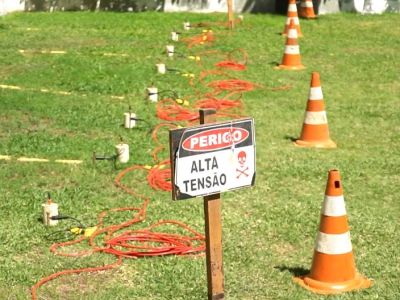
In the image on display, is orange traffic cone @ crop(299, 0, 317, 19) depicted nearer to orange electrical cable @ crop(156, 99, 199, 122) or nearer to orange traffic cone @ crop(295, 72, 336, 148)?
orange electrical cable @ crop(156, 99, 199, 122)

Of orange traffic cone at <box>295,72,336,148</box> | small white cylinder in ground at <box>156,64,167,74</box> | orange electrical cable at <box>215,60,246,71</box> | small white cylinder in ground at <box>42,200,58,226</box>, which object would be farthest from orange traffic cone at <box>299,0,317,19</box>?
small white cylinder in ground at <box>42,200,58,226</box>

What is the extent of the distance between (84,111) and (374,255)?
5.17 metres

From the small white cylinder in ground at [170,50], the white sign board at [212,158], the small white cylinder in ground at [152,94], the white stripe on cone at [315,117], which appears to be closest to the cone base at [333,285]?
the white sign board at [212,158]

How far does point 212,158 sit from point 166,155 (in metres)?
4.15

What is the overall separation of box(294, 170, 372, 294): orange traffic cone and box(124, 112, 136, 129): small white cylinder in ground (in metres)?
4.26

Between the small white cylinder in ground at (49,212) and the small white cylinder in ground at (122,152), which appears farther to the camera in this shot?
the small white cylinder in ground at (122,152)

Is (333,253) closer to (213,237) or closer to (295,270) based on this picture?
(295,270)

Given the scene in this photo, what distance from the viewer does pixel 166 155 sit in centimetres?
855

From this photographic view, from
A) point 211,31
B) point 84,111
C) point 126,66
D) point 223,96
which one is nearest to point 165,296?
point 84,111

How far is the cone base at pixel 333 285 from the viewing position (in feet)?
17.8

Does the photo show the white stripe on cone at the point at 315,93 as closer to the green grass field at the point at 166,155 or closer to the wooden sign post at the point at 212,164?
the green grass field at the point at 166,155

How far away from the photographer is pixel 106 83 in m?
11.9

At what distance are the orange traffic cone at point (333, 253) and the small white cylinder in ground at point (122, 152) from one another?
303 cm

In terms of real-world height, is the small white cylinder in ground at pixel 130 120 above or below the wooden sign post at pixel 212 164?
below
